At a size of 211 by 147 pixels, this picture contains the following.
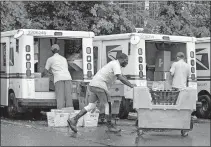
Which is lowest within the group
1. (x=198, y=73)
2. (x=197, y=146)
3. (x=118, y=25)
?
(x=197, y=146)

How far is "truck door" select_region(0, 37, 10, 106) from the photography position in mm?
16109

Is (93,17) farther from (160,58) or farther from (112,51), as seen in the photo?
(112,51)

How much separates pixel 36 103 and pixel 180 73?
3.68 metres

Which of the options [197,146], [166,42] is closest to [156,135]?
[197,146]

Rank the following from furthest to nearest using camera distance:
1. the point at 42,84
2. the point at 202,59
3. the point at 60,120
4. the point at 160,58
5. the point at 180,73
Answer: the point at 202,59 → the point at 160,58 → the point at 42,84 → the point at 180,73 → the point at 60,120

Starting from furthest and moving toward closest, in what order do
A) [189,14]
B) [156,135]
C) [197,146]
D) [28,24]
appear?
[189,14] → [28,24] → [156,135] → [197,146]

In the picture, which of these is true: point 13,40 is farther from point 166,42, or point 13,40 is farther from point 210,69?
point 210,69

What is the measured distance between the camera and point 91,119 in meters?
13.9

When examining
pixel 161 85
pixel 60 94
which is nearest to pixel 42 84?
pixel 60 94

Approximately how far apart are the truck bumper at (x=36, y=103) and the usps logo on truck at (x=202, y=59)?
192 inches

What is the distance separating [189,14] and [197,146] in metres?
11.7

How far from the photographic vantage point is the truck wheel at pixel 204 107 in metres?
17.4

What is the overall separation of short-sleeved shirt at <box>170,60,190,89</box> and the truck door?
4.39 metres

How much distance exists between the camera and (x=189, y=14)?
21766mm
